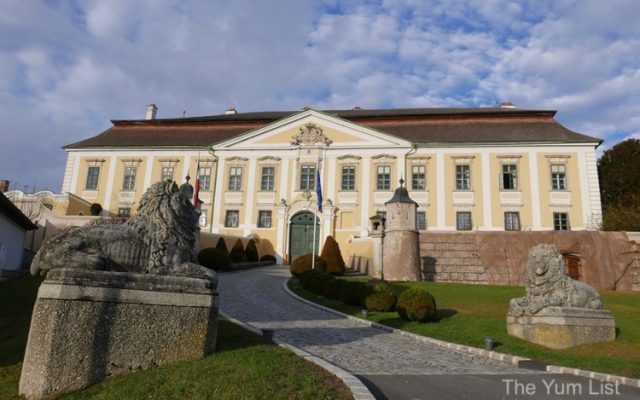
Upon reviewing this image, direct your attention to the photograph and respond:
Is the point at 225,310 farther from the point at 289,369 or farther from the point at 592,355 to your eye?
the point at 592,355

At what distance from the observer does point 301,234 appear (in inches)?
1404

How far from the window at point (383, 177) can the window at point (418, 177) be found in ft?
6.33

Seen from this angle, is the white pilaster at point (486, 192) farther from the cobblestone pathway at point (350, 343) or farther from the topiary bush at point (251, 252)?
the cobblestone pathway at point (350, 343)

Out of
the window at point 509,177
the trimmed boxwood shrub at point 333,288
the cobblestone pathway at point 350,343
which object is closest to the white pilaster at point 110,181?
the cobblestone pathway at point 350,343

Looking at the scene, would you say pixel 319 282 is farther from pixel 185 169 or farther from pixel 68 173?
pixel 68 173

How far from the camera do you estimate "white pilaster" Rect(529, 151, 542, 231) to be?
33062mm

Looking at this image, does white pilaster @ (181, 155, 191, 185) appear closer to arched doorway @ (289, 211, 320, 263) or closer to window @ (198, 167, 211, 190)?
window @ (198, 167, 211, 190)

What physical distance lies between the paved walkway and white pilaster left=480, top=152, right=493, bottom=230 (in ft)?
75.3

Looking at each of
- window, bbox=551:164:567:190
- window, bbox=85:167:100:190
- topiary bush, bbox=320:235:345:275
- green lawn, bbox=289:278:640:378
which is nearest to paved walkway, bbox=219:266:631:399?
green lawn, bbox=289:278:640:378

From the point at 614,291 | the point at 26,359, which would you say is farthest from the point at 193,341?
the point at 614,291

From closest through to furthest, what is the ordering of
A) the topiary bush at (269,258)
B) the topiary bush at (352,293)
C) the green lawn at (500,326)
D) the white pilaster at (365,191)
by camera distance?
the green lawn at (500,326) < the topiary bush at (352,293) < the topiary bush at (269,258) < the white pilaster at (365,191)

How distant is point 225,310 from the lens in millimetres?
13188

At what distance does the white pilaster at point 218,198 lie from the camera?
36.8 meters

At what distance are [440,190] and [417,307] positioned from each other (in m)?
24.1
